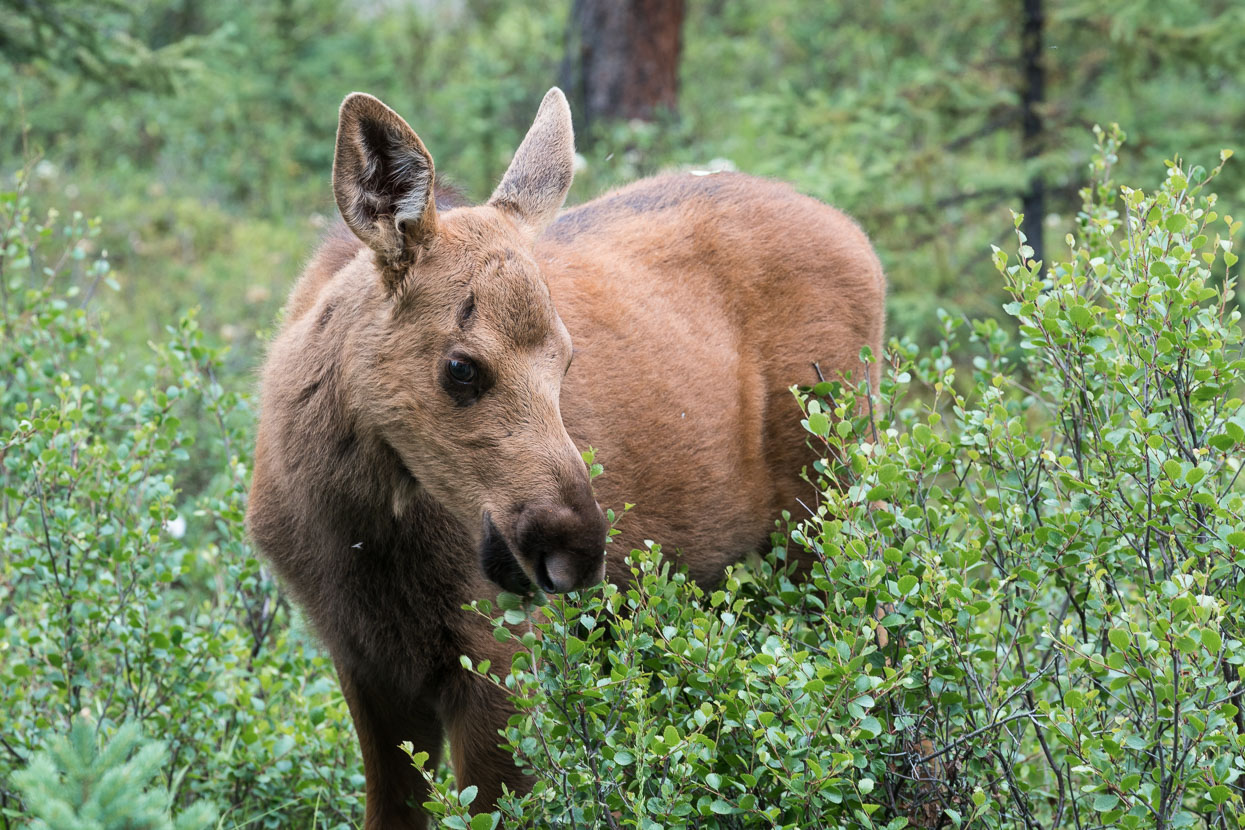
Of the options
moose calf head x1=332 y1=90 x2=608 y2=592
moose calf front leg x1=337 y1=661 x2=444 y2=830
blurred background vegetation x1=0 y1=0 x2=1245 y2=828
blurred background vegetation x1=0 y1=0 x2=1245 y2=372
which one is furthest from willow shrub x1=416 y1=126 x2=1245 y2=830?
blurred background vegetation x1=0 y1=0 x2=1245 y2=372

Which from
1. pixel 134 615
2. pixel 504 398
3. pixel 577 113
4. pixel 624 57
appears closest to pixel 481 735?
pixel 504 398

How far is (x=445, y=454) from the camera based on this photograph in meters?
3.20

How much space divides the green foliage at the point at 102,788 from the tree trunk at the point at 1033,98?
8.44m

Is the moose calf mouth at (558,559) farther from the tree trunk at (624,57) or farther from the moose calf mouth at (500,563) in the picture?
the tree trunk at (624,57)

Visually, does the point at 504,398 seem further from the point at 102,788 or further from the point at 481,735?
the point at 102,788

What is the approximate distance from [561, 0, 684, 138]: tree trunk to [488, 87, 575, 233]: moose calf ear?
26.0 feet

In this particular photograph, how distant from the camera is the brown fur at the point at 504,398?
10.4ft

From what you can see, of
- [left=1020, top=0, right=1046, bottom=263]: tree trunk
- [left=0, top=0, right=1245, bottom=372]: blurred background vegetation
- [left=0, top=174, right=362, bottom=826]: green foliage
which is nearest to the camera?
[left=0, top=174, right=362, bottom=826]: green foliage

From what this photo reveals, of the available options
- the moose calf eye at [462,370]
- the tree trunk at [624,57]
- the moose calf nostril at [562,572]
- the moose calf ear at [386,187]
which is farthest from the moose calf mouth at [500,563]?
the tree trunk at [624,57]

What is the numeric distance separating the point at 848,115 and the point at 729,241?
503 centimetres

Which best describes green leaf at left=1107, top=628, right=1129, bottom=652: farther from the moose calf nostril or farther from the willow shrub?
the moose calf nostril

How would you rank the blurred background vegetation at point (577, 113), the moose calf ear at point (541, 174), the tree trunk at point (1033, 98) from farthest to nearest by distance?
1. the tree trunk at point (1033, 98)
2. the blurred background vegetation at point (577, 113)
3. the moose calf ear at point (541, 174)

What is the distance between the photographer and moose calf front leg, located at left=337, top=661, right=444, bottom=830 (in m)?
3.98

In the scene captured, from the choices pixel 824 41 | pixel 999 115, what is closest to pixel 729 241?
pixel 999 115
